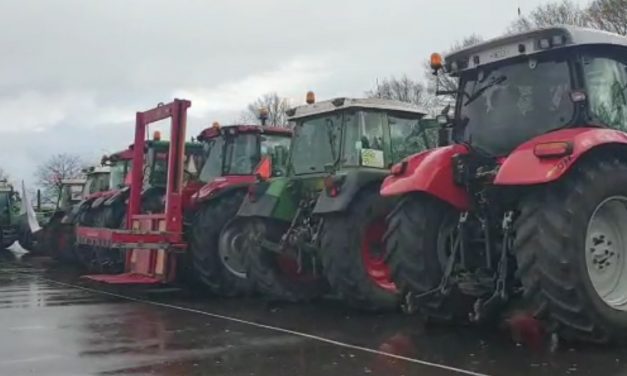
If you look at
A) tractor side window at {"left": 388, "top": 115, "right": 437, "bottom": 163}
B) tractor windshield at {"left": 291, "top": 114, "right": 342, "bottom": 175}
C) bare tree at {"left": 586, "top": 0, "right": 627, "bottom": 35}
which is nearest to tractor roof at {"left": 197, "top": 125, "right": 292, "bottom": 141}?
tractor windshield at {"left": 291, "top": 114, "right": 342, "bottom": 175}

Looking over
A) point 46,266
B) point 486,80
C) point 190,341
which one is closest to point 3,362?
point 190,341

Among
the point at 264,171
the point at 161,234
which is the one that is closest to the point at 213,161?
the point at 264,171

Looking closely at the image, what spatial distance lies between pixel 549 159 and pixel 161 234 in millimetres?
6021

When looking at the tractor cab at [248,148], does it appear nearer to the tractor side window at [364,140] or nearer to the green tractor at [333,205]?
the green tractor at [333,205]

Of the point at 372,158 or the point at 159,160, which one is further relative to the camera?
the point at 159,160

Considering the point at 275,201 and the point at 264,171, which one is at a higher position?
the point at 264,171

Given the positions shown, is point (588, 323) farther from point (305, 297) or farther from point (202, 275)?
point (202, 275)

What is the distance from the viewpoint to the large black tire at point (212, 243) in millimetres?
11148

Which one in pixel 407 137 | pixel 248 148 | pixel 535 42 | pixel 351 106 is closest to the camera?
pixel 535 42

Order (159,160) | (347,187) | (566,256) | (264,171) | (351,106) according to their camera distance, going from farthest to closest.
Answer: (159,160), (264,171), (351,106), (347,187), (566,256)

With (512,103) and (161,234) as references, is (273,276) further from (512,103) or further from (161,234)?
(512,103)

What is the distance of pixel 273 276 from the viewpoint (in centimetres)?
982

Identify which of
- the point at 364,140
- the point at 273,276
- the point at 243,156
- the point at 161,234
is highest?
the point at 243,156

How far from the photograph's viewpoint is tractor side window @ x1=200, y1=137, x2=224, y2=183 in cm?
1254
